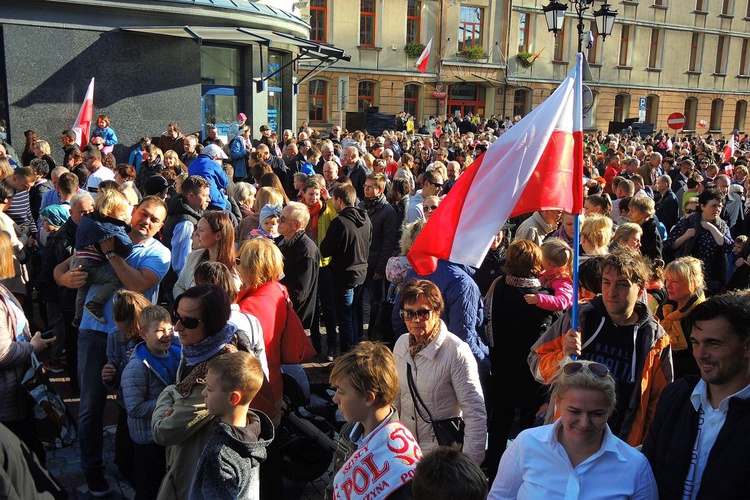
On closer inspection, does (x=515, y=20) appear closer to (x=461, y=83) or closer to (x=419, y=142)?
(x=461, y=83)

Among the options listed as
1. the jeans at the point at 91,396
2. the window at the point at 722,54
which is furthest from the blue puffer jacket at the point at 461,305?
the window at the point at 722,54

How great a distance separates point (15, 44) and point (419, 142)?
30.3 feet

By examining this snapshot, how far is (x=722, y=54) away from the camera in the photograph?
45.1m

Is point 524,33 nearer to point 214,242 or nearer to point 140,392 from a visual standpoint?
point 214,242

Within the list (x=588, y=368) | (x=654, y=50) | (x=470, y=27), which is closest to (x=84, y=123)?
(x=588, y=368)

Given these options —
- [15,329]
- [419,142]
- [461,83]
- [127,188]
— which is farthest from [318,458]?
[461,83]

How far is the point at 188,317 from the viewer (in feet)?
10.6

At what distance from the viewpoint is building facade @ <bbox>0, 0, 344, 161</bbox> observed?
42.2 ft

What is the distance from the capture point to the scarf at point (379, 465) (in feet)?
8.34

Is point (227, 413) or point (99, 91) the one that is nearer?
point (227, 413)

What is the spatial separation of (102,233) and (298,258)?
1.86 m

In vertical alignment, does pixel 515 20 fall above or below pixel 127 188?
above

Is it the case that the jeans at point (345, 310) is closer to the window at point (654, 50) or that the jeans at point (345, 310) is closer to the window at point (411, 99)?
the window at point (411, 99)

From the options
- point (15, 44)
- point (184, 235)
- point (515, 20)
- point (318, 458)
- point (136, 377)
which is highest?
point (515, 20)
